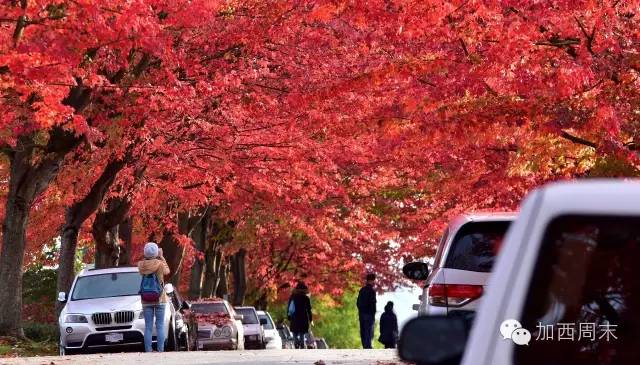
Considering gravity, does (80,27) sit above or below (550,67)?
above

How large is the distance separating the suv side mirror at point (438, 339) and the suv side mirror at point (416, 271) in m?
11.2

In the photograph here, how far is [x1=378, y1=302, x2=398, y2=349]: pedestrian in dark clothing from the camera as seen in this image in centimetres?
2958

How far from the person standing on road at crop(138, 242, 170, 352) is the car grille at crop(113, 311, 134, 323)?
1.55m

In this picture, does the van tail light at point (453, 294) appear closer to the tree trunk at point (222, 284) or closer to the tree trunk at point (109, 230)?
the tree trunk at point (109, 230)

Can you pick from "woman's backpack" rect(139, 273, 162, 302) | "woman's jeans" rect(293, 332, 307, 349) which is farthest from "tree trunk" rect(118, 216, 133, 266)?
"woman's backpack" rect(139, 273, 162, 302)

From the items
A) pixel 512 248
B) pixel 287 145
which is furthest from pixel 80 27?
pixel 512 248

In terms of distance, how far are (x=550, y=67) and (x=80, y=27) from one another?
6914 mm

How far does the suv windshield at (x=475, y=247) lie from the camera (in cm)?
1195

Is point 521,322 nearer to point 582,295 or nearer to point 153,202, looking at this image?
point 582,295

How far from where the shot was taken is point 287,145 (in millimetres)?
32281

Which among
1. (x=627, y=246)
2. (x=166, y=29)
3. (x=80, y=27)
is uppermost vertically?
(x=166, y=29)

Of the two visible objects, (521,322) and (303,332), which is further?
(303,332)

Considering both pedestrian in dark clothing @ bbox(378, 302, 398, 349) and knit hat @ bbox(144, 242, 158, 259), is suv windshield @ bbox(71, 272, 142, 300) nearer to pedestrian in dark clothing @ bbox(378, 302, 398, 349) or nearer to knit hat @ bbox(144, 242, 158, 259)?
knit hat @ bbox(144, 242, 158, 259)

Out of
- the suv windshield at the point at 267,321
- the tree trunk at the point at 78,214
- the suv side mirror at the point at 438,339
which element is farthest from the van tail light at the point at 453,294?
the suv windshield at the point at 267,321
